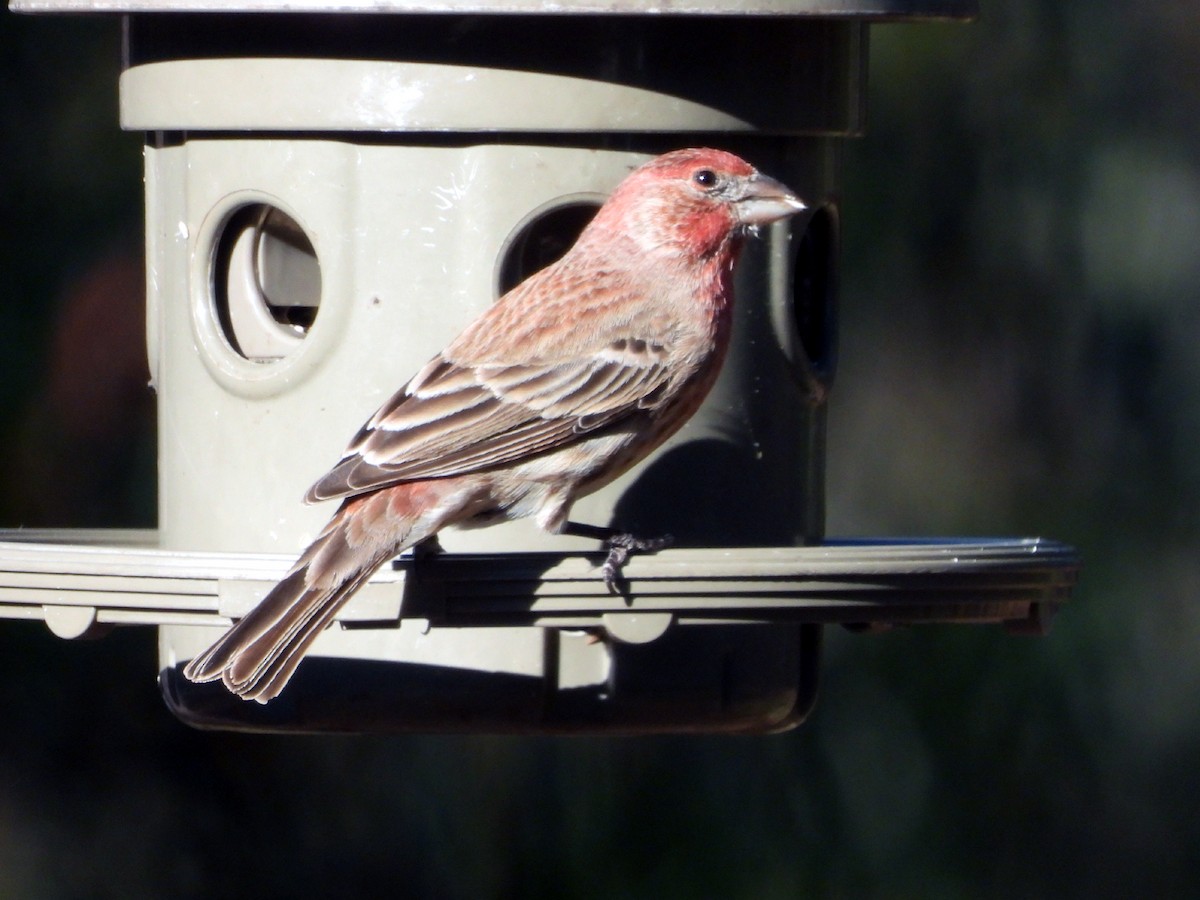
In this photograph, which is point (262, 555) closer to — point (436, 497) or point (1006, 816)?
point (436, 497)

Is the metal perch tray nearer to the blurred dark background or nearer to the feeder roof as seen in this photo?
the feeder roof

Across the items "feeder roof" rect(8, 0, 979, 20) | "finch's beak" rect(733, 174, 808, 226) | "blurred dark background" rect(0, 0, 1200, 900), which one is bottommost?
"blurred dark background" rect(0, 0, 1200, 900)

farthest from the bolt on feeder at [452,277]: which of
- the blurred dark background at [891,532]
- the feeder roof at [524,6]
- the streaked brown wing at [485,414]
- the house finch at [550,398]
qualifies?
the blurred dark background at [891,532]

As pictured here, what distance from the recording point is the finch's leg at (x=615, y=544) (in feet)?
15.2

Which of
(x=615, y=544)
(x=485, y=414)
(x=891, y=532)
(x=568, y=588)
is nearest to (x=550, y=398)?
(x=485, y=414)

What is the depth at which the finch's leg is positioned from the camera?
4629 mm

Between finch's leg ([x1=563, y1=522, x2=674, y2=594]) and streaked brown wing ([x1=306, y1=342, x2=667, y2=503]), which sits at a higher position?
streaked brown wing ([x1=306, y1=342, x2=667, y2=503])

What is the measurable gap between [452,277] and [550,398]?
0.35 m

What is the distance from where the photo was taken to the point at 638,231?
5445 millimetres

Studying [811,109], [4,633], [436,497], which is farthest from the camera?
[4,633]

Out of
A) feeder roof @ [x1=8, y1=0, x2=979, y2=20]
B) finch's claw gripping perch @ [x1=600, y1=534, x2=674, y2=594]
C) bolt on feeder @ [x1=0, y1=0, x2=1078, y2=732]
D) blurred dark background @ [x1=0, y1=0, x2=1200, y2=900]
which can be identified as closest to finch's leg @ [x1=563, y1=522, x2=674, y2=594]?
finch's claw gripping perch @ [x1=600, y1=534, x2=674, y2=594]

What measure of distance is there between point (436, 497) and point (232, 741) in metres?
3.94

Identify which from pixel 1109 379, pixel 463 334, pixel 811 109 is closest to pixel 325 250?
pixel 463 334

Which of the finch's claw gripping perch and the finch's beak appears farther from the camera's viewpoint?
the finch's beak
